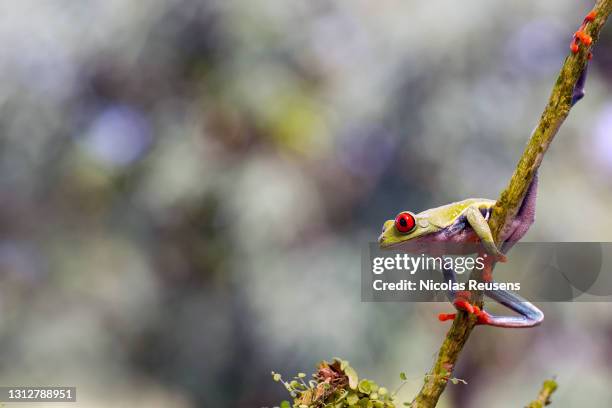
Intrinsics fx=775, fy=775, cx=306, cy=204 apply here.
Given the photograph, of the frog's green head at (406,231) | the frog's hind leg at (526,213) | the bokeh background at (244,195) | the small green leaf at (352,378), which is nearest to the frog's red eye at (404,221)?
the frog's green head at (406,231)

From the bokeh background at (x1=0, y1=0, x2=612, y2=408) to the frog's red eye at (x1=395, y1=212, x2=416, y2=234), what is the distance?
178 inches

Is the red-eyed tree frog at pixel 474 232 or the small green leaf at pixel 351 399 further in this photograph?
the small green leaf at pixel 351 399

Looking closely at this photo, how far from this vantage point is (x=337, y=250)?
582 cm

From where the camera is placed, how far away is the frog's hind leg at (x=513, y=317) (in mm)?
886

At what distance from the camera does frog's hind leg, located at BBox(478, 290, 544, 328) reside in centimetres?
89

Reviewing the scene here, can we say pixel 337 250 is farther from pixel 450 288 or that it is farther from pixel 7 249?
pixel 450 288

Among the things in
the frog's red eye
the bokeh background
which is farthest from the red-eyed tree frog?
the bokeh background

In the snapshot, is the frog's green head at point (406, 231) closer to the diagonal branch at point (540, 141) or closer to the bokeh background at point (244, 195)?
the diagonal branch at point (540, 141)

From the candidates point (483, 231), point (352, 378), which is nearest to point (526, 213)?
point (483, 231)

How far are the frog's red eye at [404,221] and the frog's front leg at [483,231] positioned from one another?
65 mm

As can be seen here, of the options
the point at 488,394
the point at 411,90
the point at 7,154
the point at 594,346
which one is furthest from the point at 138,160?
the point at 594,346

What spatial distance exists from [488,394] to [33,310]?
11.8ft

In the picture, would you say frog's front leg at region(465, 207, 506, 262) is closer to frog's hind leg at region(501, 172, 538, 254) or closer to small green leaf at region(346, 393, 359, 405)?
frog's hind leg at region(501, 172, 538, 254)

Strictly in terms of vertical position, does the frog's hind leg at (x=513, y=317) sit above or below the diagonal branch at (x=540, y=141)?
below
